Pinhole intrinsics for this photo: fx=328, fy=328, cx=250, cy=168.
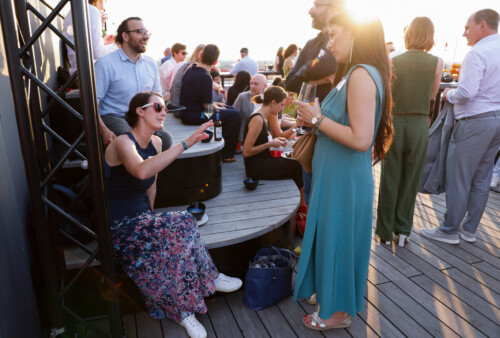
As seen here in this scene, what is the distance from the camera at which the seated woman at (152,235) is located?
1937 millimetres

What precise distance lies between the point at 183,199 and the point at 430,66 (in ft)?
7.71

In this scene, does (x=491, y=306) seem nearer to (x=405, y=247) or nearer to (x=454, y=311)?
(x=454, y=311)

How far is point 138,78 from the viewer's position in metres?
3.15

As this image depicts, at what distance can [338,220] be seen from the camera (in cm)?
175

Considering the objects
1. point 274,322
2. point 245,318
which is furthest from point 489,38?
point 245,318

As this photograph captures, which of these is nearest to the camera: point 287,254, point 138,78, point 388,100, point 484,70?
point 388,100

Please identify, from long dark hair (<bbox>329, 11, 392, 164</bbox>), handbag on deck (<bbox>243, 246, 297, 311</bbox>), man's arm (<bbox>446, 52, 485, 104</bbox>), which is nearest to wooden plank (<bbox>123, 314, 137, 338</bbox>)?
handbag on deck (<bbox>243, 246, 297, 311</bbox>)

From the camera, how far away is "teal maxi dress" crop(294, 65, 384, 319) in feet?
5.55

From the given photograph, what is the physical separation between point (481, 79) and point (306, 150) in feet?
6.17

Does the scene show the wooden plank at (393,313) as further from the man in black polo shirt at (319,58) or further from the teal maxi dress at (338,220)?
the man in black polo shirt at (319,58)

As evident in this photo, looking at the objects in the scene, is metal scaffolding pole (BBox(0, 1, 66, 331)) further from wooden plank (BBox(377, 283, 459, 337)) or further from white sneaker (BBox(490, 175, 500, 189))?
white sneaker (BBox(490, 175, 500, 189))

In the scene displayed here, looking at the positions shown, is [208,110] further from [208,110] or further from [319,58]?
[319,58]

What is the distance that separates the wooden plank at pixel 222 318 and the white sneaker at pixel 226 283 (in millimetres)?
121

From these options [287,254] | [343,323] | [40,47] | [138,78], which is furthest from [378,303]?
[40,47]
